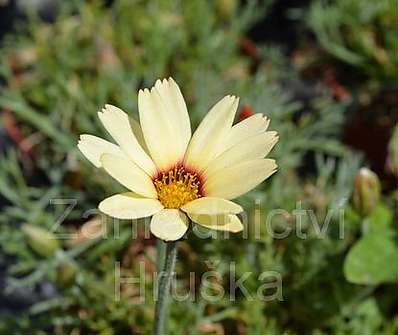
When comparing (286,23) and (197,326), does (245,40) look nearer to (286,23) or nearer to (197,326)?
(286,23)

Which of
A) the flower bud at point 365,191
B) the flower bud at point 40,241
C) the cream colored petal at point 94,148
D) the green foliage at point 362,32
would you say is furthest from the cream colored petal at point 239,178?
the green foliage at point 362,32

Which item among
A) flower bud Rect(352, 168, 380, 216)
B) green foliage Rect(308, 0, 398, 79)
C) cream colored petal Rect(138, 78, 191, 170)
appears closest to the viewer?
cream colored petal Rect(138, 78, 191, 170)

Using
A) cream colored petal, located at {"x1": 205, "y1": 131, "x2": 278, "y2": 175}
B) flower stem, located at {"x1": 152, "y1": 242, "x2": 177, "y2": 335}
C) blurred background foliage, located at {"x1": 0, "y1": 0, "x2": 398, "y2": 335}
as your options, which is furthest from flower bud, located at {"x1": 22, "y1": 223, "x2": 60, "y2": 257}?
cream colored petal, located at {"x1": 205, "y1": 131, "x2": 278, "y2": 175}

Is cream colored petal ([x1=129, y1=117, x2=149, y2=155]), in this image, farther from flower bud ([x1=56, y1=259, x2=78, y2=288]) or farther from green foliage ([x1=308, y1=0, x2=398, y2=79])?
green foliage ([x1=308, y1=0, x2=398, y2=79])

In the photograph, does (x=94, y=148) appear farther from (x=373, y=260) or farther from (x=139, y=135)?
(x=373, y=260)

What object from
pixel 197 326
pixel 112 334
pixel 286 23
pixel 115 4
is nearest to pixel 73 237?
pixel 112 334

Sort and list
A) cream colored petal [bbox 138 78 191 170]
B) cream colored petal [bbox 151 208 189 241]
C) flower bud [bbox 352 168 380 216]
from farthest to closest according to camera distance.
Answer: flower bud [bbox 352 168 380 216] < cream colored petal [bbox 138 78 191 170] < cream colored petal [bbox 151 208 189 241]

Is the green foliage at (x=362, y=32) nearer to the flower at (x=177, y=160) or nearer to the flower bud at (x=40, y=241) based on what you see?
the flower bud at (x=40, y=241)
